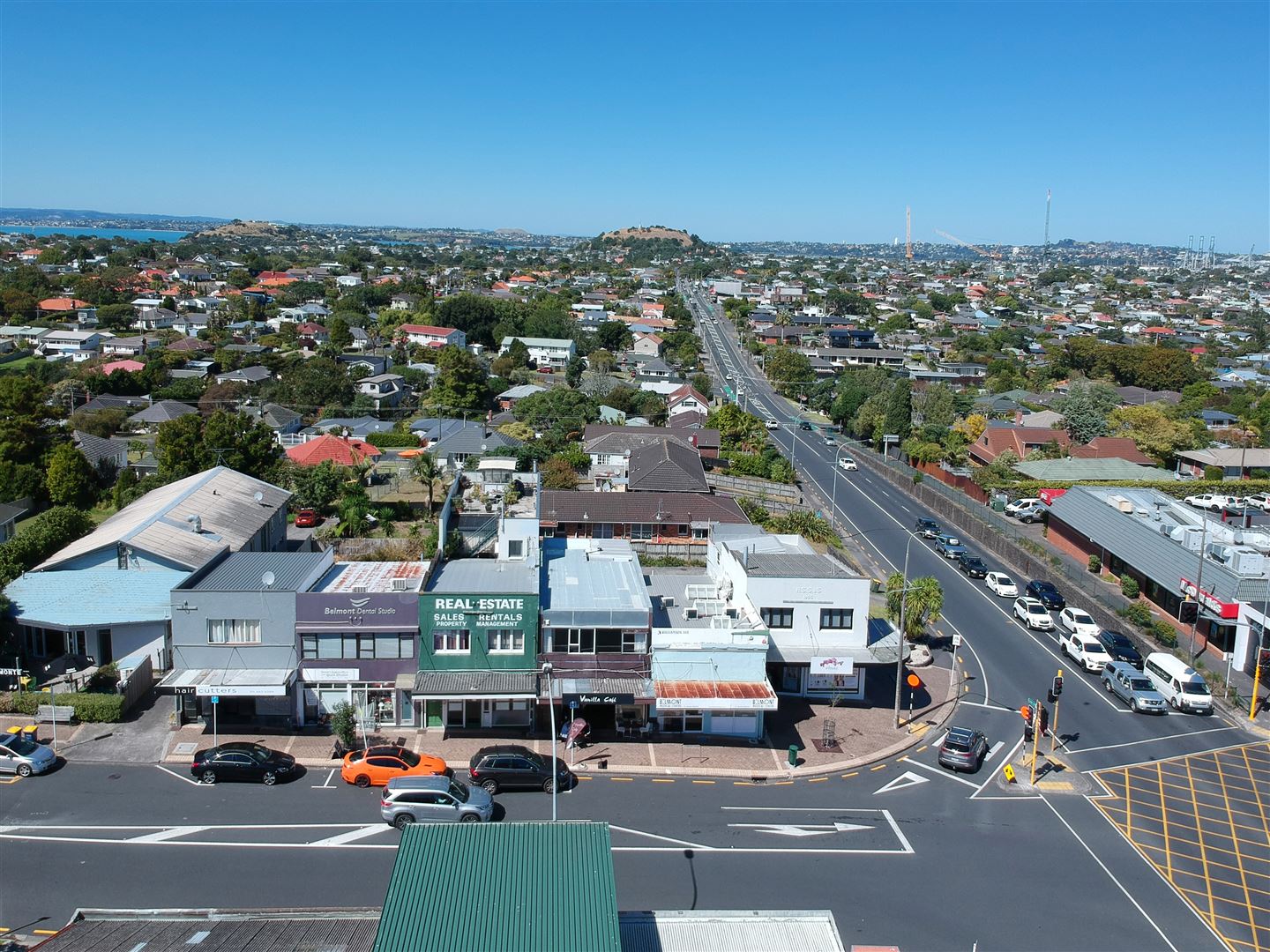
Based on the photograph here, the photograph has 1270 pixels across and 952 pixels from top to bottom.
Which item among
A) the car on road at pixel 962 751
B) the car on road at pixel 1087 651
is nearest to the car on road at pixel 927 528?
the car on road at pixel 1087 651

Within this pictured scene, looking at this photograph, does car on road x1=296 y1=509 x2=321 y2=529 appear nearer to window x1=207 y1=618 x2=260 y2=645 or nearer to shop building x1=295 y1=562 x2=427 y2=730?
window x1=207 y1=618 x2=260 y2=645

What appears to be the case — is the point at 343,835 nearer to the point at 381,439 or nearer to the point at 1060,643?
the point at 1060,643

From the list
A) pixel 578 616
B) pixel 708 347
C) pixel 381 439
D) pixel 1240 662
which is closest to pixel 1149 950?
pixel 578 616

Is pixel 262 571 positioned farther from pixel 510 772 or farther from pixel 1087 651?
pixel 1087 651

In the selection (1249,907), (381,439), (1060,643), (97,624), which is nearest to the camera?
A: (1249,907)

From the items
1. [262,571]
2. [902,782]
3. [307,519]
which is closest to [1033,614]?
[902,782]

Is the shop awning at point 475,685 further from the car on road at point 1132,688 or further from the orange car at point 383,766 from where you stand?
the car on road at point 1132,688

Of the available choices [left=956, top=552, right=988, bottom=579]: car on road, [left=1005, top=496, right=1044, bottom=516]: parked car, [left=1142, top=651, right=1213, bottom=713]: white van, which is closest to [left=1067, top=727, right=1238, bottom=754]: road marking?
[left=1142, top=651, right=1213, bottom=713]: white van
